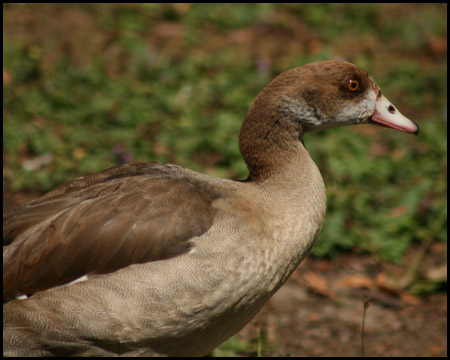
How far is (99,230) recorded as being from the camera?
10.3ft

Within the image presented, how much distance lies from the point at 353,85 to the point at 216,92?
3.22 meters

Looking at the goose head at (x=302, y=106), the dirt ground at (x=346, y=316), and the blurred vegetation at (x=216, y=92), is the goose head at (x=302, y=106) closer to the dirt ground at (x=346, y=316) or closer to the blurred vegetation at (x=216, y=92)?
the dirt ground at (x=346, y=316)

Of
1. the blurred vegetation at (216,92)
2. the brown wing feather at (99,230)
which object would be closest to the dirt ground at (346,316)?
the blurred vegetation at (216,92)

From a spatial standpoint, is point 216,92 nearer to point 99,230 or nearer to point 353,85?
point 353,85

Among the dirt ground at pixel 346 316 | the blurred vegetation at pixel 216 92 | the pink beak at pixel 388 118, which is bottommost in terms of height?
the dirt ground at pixel 346 316

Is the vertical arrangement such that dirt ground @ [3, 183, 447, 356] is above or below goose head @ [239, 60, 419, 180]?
below

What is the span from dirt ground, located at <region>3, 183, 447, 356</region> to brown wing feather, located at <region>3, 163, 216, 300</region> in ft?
3.41

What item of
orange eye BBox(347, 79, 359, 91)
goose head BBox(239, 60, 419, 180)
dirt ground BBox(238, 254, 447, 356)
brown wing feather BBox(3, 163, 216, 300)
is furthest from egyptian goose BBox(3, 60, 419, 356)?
dirt ground BBox(238, 254, 447, 356)

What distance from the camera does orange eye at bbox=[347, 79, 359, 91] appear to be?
3598 mm

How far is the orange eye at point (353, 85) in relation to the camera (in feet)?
11.8

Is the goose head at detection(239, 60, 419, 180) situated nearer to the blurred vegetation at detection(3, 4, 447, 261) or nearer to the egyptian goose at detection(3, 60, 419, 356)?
the egyptian goose at detection(3, 60, 419, 356)

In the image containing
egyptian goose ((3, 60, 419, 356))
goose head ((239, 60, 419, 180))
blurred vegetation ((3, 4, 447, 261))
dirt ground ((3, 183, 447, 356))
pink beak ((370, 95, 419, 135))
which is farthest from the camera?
blurred vegetation ((3, 4, 447, 261))

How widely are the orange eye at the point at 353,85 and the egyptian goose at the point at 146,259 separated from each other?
0.56 metres

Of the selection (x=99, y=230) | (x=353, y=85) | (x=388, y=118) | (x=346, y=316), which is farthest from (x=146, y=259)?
(x=346, y=316)
